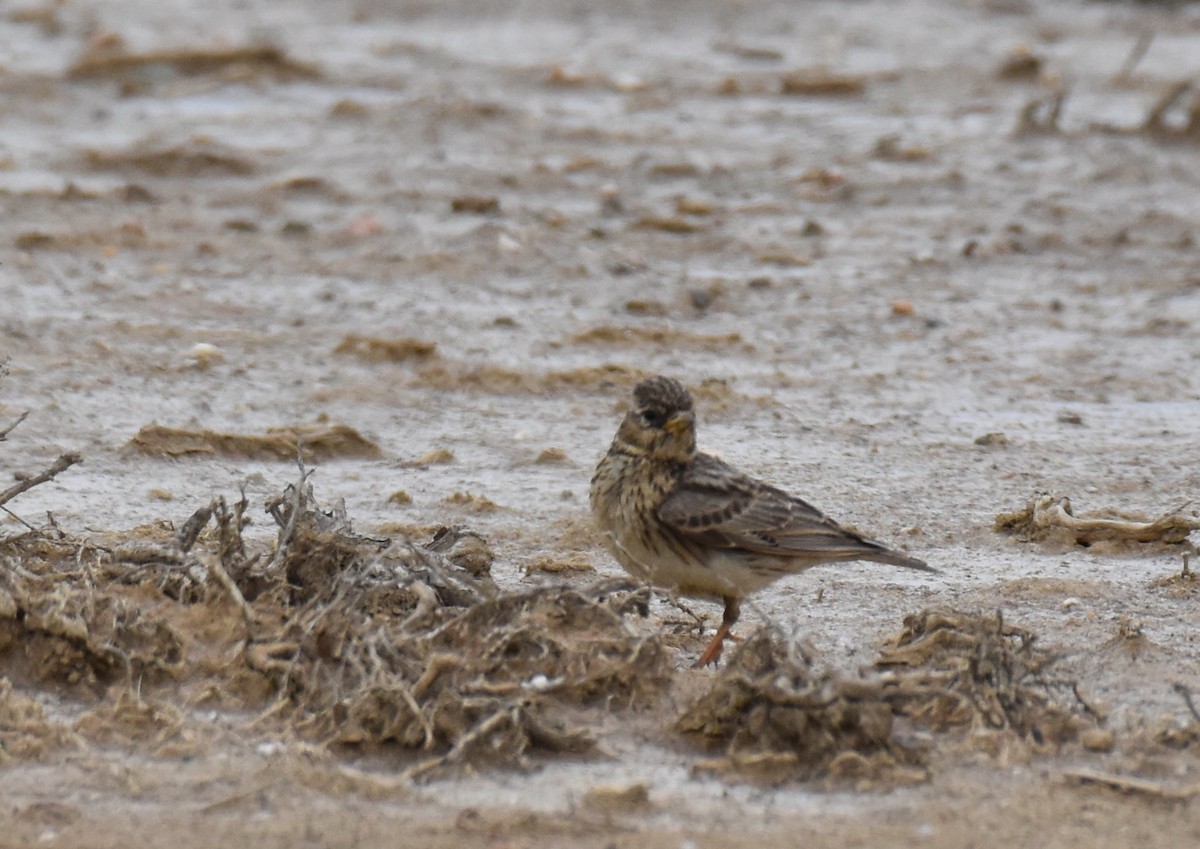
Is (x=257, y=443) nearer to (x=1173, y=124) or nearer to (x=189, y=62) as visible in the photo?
(x=189, y=62)

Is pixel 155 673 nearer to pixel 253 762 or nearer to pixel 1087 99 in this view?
pixel 253 762

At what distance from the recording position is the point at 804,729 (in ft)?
16.0

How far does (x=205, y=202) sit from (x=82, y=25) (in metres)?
5.48

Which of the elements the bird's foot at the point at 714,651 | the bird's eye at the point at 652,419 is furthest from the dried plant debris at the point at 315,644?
the bird's eye at the point at 652,419

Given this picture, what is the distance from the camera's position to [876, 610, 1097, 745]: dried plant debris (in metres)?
5.09

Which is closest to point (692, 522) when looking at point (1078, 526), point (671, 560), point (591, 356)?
point (671, 560)

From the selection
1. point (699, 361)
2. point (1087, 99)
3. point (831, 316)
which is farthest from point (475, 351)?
point (1087, 99)

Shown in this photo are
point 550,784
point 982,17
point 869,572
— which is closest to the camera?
point 550,784

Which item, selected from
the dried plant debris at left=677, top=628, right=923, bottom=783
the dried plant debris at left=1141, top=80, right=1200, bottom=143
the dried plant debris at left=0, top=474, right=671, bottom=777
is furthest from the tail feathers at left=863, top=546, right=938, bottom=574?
the dried plant debris at left=1141, top=80, right=1200, bottom=143

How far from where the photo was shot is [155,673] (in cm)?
531

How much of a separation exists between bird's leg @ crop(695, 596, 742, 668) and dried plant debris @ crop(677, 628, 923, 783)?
77cm

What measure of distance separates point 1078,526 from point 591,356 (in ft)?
9.70

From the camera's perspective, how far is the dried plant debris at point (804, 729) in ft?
15.9

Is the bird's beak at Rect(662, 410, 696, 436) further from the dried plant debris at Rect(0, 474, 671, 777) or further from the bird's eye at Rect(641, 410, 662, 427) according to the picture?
the dried plant debris at Rect(0, 474, 671, 777)
